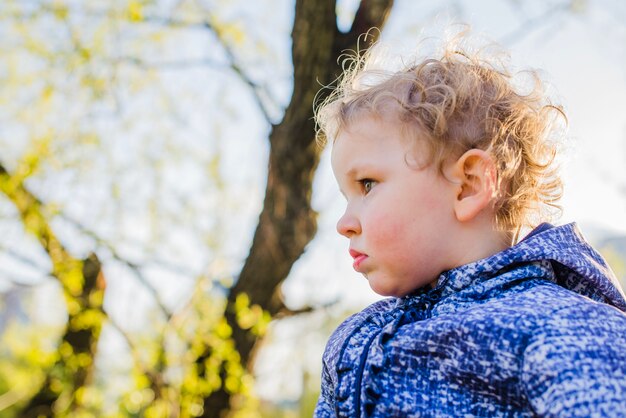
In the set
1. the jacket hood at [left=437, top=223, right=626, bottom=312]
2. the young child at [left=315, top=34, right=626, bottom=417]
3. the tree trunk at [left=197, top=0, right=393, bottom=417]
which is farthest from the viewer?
the tree trunk at [left=197, top=0, right=393, bottom=417]

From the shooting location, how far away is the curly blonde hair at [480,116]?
1.31 metres

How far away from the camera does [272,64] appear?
14.7 ft

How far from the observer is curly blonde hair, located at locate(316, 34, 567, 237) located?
1.31 m

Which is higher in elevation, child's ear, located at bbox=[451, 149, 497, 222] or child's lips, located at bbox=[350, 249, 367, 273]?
child's ear, located at bbox=[451, 149, 497, 222]

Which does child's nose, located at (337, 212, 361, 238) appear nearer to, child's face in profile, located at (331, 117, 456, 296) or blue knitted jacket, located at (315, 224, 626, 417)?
child's face in profile, located at (331, 117, 456, 296)

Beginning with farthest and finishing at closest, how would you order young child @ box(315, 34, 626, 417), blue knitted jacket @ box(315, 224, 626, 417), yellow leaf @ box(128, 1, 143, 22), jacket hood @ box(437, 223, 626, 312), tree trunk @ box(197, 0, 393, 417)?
1. yellow leaf @ box(128, 1, 143, 22)
2. tree trunk @ box(197, 0, 393, 417)
3. jacket hood @ box(437, 223, 626, 312)
4. young child @ box(315, 34, 626, 417)
5. blue knitted jacket @ box(315, 224, 626, 417)

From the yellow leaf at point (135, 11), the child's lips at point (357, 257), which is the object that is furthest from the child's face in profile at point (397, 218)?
the yellow leaf at point (135, 11)

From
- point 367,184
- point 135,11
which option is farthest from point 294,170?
point 367,184

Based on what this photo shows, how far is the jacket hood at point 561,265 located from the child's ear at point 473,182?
0.10m

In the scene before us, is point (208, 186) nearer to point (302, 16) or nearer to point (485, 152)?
point (302, 16)

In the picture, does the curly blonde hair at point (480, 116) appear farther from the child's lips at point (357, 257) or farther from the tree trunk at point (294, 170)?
the tree trunk at point (294, 170)

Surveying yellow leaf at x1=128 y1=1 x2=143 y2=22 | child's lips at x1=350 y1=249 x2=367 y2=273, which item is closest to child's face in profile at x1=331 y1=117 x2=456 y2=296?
child's lips at x1=350 y1=249 x2=367 y2=273

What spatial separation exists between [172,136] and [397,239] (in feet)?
11.7

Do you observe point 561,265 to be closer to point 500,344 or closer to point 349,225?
point 500,344
